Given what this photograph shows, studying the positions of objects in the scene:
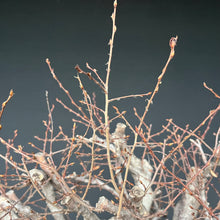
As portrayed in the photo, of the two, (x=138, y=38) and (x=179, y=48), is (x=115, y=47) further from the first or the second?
(x=179, y=48)

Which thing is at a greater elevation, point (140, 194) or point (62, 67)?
point (62, 67)

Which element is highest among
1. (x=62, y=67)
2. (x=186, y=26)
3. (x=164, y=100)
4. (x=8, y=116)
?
(x=186, y=26)

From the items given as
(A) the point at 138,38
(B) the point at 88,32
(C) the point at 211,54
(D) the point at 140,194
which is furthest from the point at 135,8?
(D) the point at 140,194

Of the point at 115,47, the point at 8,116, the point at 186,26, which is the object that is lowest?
the point at 8,116

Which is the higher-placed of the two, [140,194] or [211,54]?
[211,54]

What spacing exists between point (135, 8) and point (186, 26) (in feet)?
1.02

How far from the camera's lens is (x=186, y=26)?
5.57 ft

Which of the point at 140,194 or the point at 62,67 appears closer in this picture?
the point at 140,194

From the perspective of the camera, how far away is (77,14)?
65.1 inches

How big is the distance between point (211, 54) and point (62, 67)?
0.87 metres

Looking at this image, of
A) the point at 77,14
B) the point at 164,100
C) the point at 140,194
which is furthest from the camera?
the point at 164,100

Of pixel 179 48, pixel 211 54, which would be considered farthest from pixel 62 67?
pixel 211 54

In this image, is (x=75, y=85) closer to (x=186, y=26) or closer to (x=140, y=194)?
(x=186, y=26)

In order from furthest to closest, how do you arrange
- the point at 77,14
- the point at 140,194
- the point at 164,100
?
the point at 164,100, the point at 77,14, the point at 140,194
